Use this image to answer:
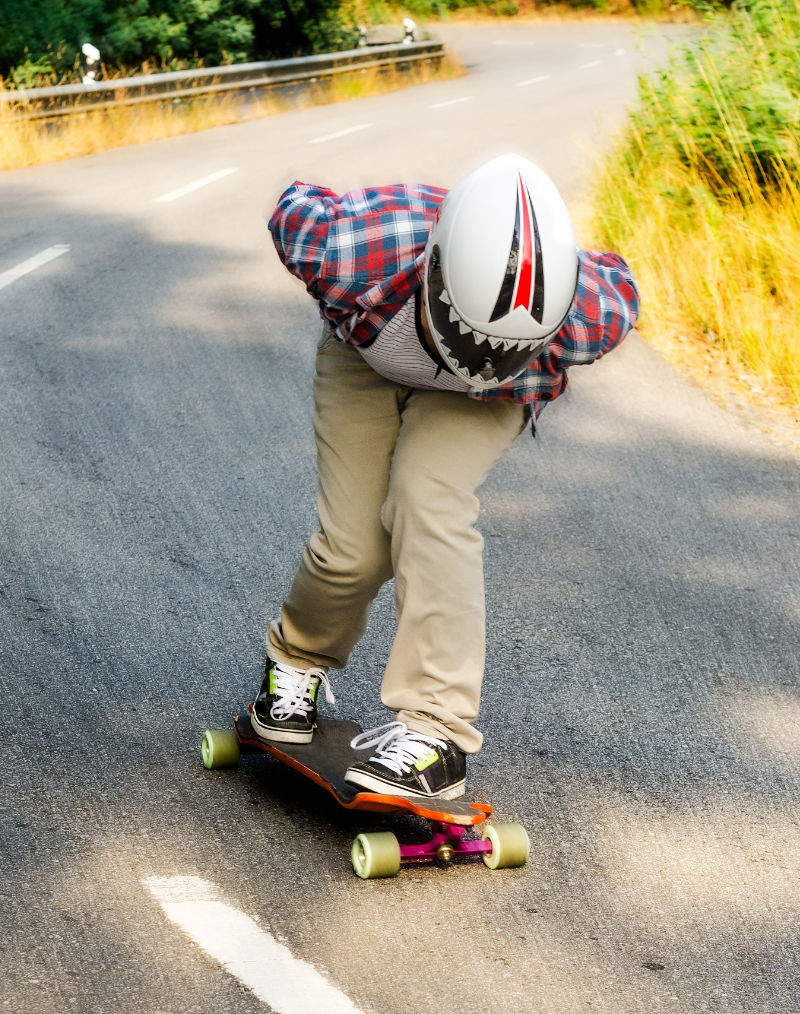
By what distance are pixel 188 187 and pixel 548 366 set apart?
9.98m

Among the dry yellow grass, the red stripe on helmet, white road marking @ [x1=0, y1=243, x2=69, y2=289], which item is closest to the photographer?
the red stripe on helmet

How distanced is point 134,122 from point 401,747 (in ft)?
47.0

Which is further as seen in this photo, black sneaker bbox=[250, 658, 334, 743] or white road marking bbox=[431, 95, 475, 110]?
white road marking bbox=[431, 95, 475, 110]

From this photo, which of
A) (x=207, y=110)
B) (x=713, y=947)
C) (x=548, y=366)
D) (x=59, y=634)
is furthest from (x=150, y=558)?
(x=207, y=110)

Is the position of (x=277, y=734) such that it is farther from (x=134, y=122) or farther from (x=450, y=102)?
(x=450, y=102)

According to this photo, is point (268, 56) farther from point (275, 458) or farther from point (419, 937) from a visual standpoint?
point (419, 937)

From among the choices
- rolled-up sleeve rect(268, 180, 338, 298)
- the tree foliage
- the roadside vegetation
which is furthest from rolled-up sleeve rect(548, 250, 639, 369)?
the tree foliage

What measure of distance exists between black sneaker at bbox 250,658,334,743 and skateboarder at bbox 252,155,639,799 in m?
0.19

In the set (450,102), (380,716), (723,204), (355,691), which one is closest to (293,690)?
(380,716)

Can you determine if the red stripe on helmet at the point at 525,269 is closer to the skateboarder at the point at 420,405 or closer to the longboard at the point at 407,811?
the skateboarder at the point at 420,405

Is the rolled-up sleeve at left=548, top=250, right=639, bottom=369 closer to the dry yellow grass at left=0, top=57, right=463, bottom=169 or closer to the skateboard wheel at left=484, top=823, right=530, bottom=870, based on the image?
the skateboard wheel at left=484, top=823, right=530, bottom=870

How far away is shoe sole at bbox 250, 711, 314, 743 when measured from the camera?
3441 millimetres

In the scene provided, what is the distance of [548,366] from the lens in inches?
122

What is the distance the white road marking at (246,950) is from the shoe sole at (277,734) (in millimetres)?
538
